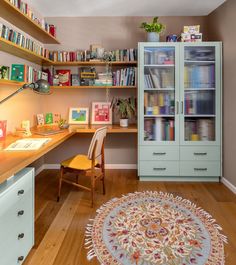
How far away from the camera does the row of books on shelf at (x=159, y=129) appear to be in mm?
3336

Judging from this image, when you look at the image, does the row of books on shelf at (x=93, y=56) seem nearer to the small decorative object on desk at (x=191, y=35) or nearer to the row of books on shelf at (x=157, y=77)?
the row of books on shelf at (x=157, y=77)

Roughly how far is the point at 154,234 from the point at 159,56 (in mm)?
2337

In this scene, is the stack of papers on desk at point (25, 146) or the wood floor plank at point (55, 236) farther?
the stack of papers on desk at point (25, 146)

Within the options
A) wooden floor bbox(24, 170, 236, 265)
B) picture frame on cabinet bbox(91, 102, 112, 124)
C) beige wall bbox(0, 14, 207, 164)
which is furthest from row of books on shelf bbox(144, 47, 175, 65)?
wooden floor bbox(24, 170, 236, 265)

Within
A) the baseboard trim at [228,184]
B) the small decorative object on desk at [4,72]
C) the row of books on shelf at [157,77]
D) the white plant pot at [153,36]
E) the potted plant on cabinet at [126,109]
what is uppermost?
the white plant pot at [153,36]

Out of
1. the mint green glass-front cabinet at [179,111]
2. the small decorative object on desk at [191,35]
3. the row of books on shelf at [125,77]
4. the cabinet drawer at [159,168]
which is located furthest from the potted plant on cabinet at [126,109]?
the small decorative object on desk at [191,35]

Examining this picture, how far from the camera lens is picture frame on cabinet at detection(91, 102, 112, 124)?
148 inches

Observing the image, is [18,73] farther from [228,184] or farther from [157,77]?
[228,184]

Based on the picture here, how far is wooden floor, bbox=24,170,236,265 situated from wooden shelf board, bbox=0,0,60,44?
2005 mm

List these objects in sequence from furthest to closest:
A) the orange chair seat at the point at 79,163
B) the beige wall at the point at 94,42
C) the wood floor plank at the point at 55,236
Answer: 1. the beige wall at the point at 94,42
2. the orange chair seat at the point at 79,163
3. the wood floor plank at the point at 55,236

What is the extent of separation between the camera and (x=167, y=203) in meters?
2.62

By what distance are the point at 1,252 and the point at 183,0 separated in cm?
340

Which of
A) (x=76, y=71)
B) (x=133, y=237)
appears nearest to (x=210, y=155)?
(x=133, y=237)

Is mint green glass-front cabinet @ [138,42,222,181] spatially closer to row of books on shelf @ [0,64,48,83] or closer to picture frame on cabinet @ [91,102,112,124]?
picture frame on cabinet @ [91,102,112,124]
